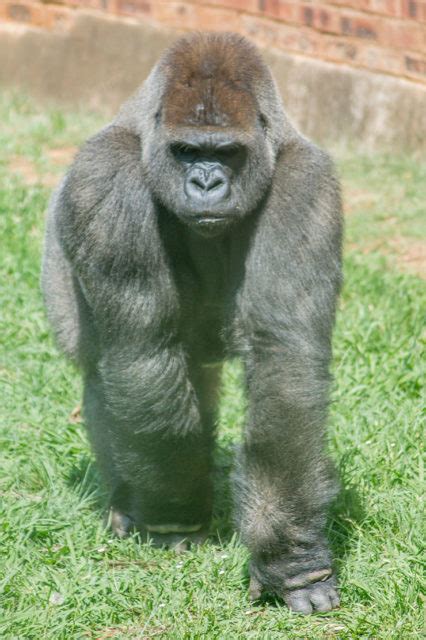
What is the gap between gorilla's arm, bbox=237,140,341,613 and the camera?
12.3 ft

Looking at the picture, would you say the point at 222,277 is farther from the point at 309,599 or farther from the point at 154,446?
the point at 309,599

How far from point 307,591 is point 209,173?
1.53 m

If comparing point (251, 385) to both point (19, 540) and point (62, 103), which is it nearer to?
point (19, 540)

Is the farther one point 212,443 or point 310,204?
point 212,443

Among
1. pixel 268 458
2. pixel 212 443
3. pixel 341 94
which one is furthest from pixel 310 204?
pixel 341 94

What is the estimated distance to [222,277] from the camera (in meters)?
4.11

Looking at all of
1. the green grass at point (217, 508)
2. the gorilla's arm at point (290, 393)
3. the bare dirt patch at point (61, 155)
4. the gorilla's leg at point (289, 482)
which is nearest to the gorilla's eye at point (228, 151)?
the gorilla's arm at point (290, 393)

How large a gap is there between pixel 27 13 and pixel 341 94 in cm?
299

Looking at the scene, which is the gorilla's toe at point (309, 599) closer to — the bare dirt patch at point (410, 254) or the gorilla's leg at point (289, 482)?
the gorilla's leg at point (289, 482)

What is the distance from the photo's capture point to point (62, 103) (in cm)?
943

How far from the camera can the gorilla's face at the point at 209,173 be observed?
12.3 feet

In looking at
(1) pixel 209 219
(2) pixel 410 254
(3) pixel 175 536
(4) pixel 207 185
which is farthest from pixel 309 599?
(2) pixel 410 254

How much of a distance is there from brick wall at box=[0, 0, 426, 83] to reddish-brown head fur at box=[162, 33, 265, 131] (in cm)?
414

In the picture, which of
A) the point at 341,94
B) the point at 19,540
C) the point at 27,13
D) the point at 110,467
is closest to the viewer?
the point at 19,540
